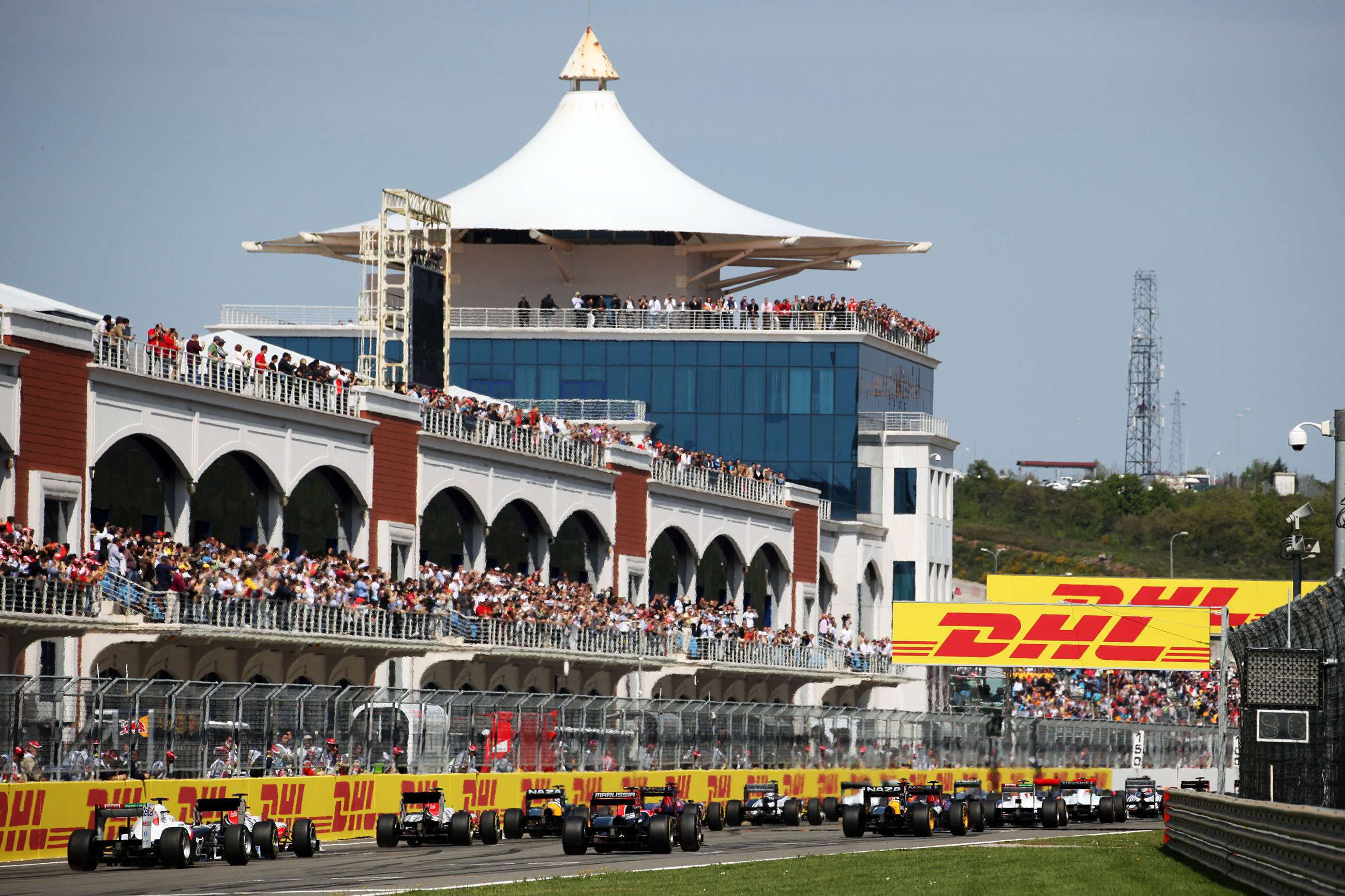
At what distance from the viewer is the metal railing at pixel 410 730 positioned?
31547mm

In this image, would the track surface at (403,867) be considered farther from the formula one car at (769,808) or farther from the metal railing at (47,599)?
the metal railing at (47,599)

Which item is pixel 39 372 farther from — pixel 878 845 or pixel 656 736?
pixel 878 845

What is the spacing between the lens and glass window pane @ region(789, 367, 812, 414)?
8569 cm

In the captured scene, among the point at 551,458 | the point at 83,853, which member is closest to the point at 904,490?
the point at 551,458

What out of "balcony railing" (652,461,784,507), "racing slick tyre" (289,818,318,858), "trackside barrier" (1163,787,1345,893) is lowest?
"racing slick tyre" (289,818,318,858)

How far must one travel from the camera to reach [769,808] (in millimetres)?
45438

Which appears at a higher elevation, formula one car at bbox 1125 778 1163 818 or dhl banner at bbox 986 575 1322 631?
dhl banner at bbox 986 575 1322 631

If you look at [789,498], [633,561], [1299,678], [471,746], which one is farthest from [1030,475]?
[1299,678]

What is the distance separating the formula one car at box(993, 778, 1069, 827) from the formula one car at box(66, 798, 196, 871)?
2132 centimetres

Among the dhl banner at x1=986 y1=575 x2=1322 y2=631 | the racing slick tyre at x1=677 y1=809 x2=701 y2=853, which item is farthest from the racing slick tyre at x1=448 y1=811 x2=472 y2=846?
the dhl banner at x1=986 y1=575 x2=1322 y2=631

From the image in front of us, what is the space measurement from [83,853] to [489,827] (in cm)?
912

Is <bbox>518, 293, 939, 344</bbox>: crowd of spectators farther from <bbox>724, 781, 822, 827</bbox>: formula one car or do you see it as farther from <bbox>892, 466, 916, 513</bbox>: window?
<bbox>724, 781, 822, 827</bbox>: formula one car

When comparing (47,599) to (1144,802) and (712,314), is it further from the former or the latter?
(712,314)

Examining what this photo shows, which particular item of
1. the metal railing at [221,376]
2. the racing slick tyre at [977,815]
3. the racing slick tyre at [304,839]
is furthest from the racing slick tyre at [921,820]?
the metal railing at [221,376]
